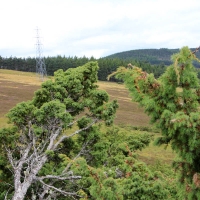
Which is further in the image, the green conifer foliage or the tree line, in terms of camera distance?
the tree line

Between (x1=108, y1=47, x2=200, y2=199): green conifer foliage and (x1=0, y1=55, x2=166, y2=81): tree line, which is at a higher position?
(x1=0, y1=55, x2=166, y2=81): tree line

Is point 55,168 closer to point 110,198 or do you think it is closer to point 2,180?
point 2,180

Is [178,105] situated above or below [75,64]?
below

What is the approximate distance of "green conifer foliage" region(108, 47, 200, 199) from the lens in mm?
4863

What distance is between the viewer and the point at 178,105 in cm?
539

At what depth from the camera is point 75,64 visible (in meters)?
123

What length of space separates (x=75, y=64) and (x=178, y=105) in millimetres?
119123

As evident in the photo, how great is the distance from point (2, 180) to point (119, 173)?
721cm

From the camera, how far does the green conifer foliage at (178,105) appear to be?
16.0 feet

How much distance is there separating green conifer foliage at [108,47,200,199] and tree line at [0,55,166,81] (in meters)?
101

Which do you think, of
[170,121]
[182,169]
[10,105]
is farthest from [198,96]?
[10,105]

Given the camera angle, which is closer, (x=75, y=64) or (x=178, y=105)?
(x=178, y=105)

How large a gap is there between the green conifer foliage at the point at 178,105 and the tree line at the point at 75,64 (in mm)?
100608

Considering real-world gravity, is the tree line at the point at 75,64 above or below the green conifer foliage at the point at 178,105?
above
